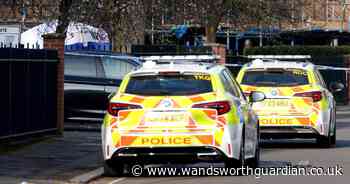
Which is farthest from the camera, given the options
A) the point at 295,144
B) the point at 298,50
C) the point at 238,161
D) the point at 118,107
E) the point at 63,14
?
the point at 298,50

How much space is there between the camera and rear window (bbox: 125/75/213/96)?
13336 mm

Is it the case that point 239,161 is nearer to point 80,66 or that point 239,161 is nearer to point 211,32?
point 80,66

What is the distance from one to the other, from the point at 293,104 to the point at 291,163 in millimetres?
3030

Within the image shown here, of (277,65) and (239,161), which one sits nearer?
(239,161)

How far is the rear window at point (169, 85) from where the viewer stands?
43.8ft

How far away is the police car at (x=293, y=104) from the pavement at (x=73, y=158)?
1.16ft

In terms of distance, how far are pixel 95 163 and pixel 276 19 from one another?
75.5 ft

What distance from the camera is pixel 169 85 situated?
532 inches

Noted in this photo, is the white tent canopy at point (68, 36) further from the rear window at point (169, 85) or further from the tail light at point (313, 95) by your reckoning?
the rear window at point (169, 85)

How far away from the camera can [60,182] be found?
516 inches

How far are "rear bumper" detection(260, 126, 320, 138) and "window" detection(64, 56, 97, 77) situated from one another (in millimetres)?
5564

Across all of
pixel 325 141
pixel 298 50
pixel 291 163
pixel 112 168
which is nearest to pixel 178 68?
pixel 112 168

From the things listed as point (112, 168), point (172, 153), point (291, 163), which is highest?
point (172, 153)

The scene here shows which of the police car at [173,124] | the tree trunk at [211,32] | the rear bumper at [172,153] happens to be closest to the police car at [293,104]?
the police car at [173,124]
